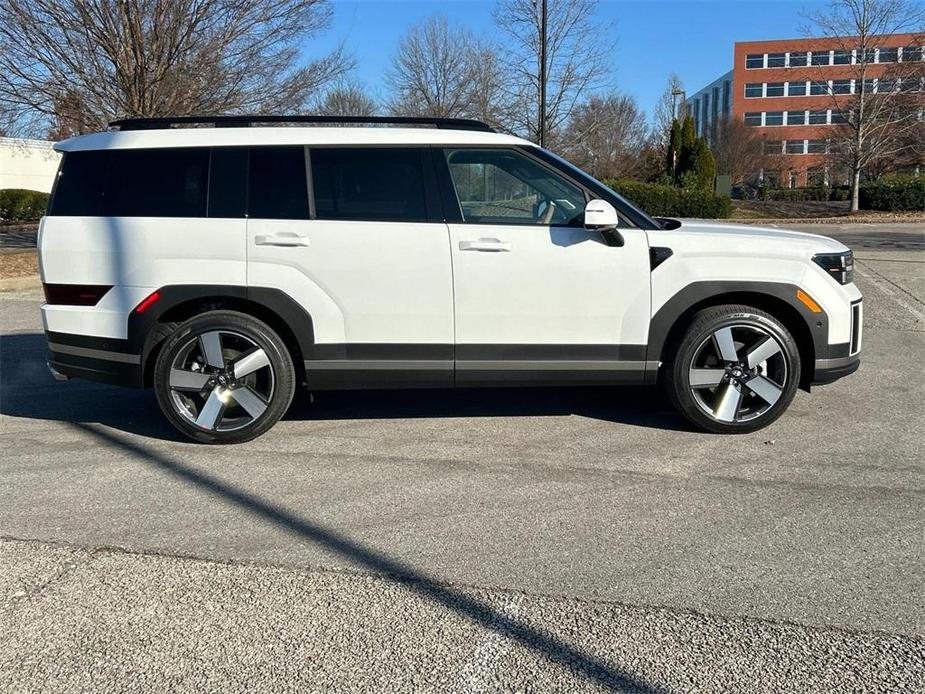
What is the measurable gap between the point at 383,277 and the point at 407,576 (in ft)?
6.93

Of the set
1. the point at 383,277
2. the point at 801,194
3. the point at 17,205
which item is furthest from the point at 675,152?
the point at 383,277

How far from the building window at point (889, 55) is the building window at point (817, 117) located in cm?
4656

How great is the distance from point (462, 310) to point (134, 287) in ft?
6.74

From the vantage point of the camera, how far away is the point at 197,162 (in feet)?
16.5

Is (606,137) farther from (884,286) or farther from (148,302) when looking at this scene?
(148,302)

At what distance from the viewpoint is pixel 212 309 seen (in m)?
5.11

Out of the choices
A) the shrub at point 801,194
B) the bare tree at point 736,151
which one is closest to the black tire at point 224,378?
the shrub at point 801,194

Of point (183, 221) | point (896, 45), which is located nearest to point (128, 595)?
point (183, 221)

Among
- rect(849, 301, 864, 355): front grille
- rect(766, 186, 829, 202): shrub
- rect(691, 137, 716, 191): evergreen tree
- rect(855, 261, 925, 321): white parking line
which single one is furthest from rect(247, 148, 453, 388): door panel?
rect(766, 186, 829, 202): shrub

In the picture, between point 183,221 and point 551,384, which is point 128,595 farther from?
point 551,384

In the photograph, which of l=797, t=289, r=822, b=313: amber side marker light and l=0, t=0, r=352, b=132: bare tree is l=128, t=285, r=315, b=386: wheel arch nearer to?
l=797, t=289, r=822, b=313: amber side marker light

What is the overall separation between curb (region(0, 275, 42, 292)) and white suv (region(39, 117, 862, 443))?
905 cm

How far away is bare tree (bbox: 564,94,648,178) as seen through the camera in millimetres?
22156

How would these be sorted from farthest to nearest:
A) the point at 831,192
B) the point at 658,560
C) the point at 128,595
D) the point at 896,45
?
the point at 831,192
the point at 896,45
the point at 658,560
the point at 128,595
